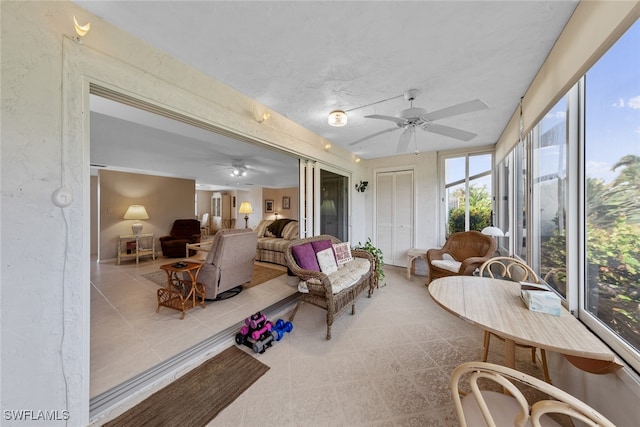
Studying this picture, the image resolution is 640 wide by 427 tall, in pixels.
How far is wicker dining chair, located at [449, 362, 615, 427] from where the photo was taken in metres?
0.64

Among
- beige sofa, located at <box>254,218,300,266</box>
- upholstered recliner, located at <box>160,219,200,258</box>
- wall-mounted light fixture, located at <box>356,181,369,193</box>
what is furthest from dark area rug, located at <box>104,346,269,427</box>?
upholstered recliner, located at <box>160,219,200,258</box>

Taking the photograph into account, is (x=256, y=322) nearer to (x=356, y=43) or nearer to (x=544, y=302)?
(x=544, y=302)

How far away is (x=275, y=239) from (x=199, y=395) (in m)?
3.69

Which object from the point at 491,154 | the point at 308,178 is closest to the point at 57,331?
the point at 308,178

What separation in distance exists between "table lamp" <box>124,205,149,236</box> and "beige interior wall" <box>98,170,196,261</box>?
318 mm

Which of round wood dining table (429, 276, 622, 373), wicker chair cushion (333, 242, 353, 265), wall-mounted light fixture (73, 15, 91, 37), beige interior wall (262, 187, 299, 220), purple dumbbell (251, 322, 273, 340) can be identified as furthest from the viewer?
beige interior wall (262, 187, 299, 220)

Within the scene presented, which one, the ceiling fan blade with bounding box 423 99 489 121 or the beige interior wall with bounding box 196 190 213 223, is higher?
the ceiling fan blade with bounding box 423 99 489 121

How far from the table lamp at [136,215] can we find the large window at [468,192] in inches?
278

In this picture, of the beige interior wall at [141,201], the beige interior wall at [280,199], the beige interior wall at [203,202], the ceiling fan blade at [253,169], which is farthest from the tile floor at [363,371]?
the beige interior wall at [203,202]

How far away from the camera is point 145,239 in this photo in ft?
18.3

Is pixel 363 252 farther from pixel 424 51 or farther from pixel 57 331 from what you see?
pixel 57 331

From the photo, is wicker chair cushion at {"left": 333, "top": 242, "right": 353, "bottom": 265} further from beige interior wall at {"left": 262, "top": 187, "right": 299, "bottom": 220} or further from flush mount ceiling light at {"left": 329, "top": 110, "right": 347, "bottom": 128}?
beige interior wall at {"left": 262, "top": 187, "right": 299, "bottom": 220}

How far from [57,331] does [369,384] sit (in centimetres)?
206

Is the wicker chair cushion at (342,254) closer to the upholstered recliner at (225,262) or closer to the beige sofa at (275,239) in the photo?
the upholstered recliner at (225,262)
